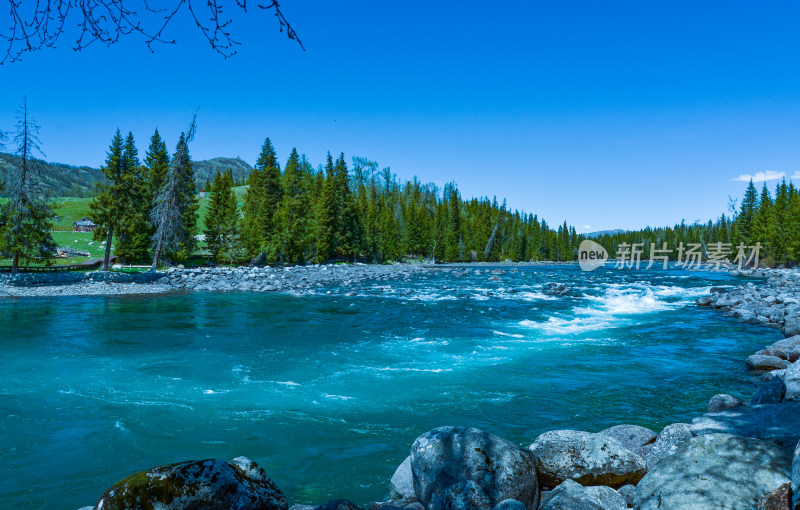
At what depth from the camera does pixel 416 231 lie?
300 ft

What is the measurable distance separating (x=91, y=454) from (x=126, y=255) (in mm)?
45242

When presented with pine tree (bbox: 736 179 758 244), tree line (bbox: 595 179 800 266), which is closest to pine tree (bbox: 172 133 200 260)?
tree line (bbox: 595 179 800 266)

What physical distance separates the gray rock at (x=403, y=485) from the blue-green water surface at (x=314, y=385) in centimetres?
35

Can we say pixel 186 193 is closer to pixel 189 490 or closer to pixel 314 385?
pixel 314 385

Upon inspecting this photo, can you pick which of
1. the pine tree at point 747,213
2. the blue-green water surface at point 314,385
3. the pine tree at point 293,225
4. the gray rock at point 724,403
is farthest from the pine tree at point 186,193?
the pine tree at point 747,213

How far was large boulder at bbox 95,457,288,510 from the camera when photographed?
3.78 m

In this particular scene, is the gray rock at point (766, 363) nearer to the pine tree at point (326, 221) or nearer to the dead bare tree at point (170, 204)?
the dead bare tree at point (170, 204)

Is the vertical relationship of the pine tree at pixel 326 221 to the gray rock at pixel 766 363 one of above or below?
above

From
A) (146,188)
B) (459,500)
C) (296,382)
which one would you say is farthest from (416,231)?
(459,500)

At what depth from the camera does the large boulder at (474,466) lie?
16.1 feet

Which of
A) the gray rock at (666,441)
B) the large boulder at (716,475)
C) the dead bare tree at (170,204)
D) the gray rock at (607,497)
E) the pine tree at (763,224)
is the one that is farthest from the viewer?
the pine tree at (763,224)

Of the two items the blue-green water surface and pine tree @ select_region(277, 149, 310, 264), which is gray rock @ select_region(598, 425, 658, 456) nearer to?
the blue-green water surface

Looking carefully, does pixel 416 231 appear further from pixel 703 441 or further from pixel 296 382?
pixel 703 441

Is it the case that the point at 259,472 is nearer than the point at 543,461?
Yes
